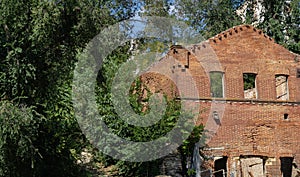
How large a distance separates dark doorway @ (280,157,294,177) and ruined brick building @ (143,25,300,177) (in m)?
0.05

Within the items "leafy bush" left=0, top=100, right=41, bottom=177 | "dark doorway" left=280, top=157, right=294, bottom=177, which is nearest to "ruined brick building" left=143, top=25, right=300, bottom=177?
"dark doorway" left=280, top=157, right=294, bottom=177

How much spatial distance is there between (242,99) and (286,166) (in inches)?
201

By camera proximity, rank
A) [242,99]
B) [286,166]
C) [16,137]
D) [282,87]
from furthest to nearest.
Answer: [282,87], [286,166], [242,99], [16,137]

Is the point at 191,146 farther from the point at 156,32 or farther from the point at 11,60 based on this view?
the point at 156,32

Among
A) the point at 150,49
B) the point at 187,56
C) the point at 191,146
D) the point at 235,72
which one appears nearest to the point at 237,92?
the point at 235,72

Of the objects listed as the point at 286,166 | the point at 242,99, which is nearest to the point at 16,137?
the point at 242,99

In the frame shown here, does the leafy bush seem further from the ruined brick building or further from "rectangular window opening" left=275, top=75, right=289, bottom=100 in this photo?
"rectangular window opening" left=275, top=75, right=289, bottom=100

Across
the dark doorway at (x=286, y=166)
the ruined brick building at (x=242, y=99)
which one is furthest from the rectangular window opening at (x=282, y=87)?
the dark doorway at (x=286, y=166)

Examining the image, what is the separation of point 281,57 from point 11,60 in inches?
592

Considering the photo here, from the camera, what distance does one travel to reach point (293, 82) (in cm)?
2519

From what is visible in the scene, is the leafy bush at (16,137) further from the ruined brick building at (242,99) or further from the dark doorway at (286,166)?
the dark doorway at (286,166)

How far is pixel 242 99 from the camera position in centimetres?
2280

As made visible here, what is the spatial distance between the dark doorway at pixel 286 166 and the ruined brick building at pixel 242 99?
0.05 metres

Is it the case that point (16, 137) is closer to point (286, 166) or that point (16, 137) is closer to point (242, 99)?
point (242, 99)
